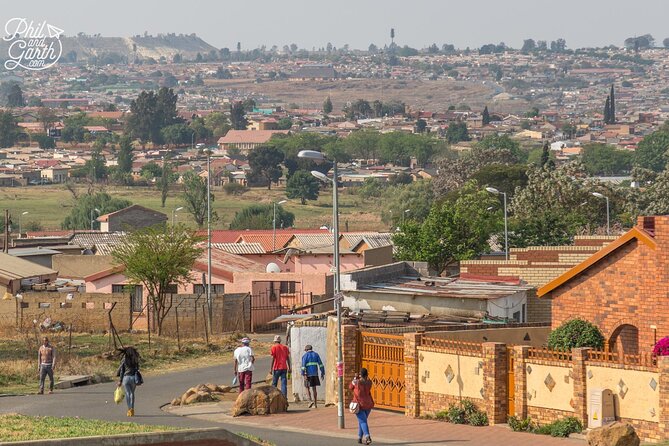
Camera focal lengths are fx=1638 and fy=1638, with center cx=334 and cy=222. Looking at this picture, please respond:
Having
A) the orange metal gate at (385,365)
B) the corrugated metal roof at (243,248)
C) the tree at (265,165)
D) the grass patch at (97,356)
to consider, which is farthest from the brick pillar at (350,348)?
the tree at (265,165)

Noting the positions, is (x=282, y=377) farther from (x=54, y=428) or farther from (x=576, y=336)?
(x=54, y=428)

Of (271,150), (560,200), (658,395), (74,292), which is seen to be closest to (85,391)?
(658,395)

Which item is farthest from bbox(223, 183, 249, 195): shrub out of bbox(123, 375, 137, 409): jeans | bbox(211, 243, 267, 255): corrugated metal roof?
bbox(123, 375, 137, 409): jeans

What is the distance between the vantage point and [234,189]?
18362cm

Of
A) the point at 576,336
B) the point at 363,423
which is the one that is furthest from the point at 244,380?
the point at 576,336

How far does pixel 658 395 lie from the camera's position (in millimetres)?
26359

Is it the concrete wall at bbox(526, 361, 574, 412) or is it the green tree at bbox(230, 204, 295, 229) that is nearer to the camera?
the concrete wall at bbox(526, 361, 574, 412)

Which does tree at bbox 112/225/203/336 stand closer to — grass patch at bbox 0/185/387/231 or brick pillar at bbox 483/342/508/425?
brick pillar at bbox 483/342/508/425

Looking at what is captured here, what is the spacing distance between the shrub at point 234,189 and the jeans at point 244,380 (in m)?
149

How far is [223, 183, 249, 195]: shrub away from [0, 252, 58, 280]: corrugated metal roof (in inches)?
4603

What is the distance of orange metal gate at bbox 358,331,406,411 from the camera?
31.5 meters

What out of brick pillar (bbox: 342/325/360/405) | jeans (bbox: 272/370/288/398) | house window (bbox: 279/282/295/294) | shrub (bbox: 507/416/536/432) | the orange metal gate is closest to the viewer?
shrub (bbox: 507/416/536/432)

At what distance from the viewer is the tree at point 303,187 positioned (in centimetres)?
16962

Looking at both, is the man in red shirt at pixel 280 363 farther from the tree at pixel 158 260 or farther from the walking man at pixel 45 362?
the tree at pixel 158 260
